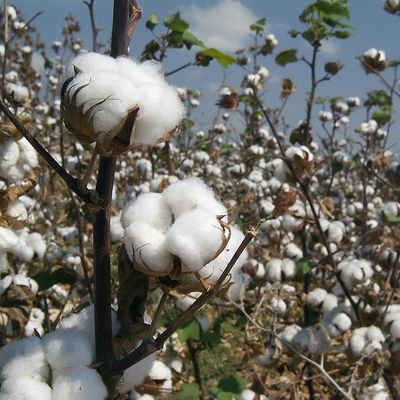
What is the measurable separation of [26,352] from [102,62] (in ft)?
1.32

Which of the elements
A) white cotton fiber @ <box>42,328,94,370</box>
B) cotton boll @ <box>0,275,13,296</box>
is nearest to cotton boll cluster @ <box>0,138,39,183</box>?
cotton boll @ <box>0,275,13,296</box>

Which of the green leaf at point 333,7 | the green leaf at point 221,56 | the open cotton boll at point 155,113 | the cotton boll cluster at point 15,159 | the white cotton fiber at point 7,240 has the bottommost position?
the white cotton fiber at point 7,240

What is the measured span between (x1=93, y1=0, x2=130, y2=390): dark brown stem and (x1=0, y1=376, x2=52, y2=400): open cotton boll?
0.08 metres

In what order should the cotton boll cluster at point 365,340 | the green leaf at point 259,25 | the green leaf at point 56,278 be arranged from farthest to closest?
the green leaf at point 259,25, the cotton boll cluster at point 365,340, the green leaf at point 56,278

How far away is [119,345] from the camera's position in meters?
0.84

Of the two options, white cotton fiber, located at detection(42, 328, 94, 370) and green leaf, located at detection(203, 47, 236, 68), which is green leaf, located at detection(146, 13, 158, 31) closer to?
green leaf, located at detection(203, 47, 236, 68)

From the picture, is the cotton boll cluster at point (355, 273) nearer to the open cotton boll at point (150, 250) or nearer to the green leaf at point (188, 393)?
the green leaf at point (188, 393)

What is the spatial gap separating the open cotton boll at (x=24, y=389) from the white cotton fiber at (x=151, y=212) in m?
0.24

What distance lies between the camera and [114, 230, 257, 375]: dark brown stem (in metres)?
0.74

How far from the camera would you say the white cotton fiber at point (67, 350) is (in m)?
0.81

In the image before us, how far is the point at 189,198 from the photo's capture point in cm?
81

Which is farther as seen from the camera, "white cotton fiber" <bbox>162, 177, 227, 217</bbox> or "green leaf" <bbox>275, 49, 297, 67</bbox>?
"green leaf" <bbox>275, 49, 297, 67</bbox>

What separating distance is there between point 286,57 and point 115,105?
2444 millimetres

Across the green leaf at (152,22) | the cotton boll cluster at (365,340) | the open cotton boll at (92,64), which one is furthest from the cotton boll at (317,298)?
the open cotton boll at (92,64)
